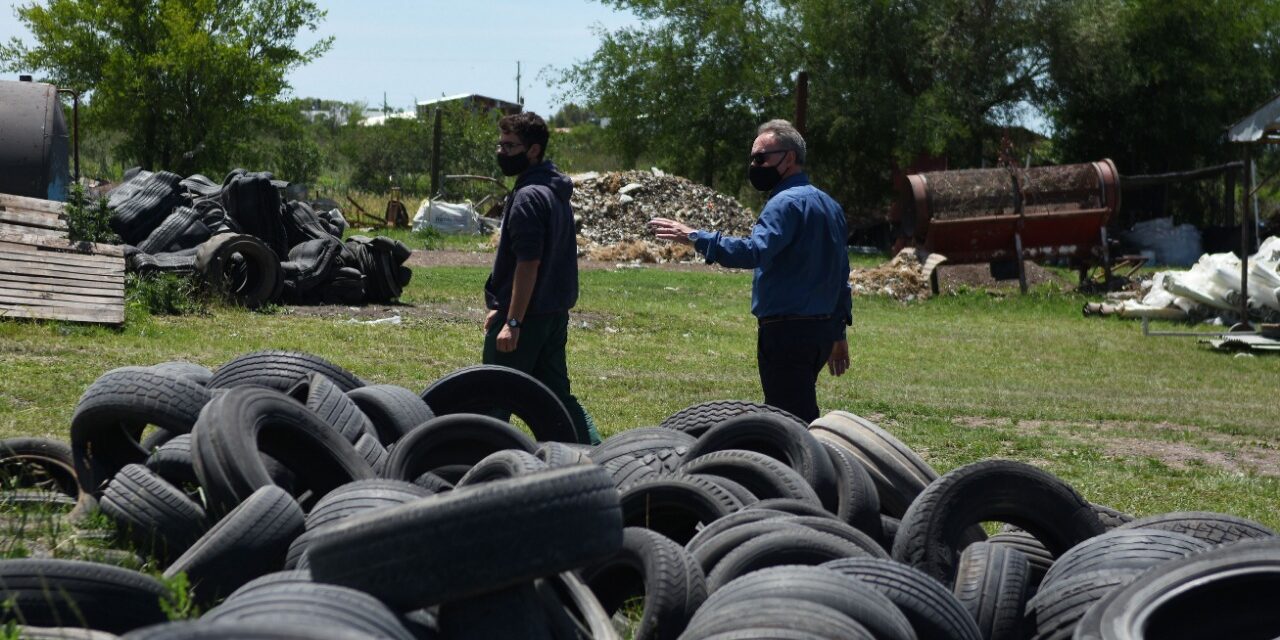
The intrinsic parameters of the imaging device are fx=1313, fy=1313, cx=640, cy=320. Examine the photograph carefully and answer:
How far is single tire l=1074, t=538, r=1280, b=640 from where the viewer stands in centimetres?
383

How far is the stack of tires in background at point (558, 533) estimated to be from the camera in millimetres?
3352

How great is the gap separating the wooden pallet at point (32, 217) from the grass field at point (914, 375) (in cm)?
232

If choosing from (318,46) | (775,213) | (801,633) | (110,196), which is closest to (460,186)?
(318,46)

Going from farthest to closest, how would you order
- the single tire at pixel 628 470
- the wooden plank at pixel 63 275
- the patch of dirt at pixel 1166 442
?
the wooden plank at pixel 63 275 < the patch of dirt at pixel 1166 442 < the single tire at pixel 628 470

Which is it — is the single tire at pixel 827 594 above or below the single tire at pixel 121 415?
below

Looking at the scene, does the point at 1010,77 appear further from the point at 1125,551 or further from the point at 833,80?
the point at 1125,551

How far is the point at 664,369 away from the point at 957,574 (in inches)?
331

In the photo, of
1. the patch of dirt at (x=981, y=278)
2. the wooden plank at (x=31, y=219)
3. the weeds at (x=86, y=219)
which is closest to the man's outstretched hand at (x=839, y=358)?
the weeds at (x=86, y=219)

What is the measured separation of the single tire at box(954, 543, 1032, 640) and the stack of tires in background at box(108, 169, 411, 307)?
40.1ft

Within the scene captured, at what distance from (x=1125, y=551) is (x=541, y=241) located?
3403 mm

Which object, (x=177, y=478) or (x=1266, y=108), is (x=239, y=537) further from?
(x=1266, y=108)

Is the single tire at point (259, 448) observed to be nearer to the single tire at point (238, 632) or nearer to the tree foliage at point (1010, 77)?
the single tire at point (238, 632)

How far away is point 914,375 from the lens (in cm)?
1347

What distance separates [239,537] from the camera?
4027 mm
